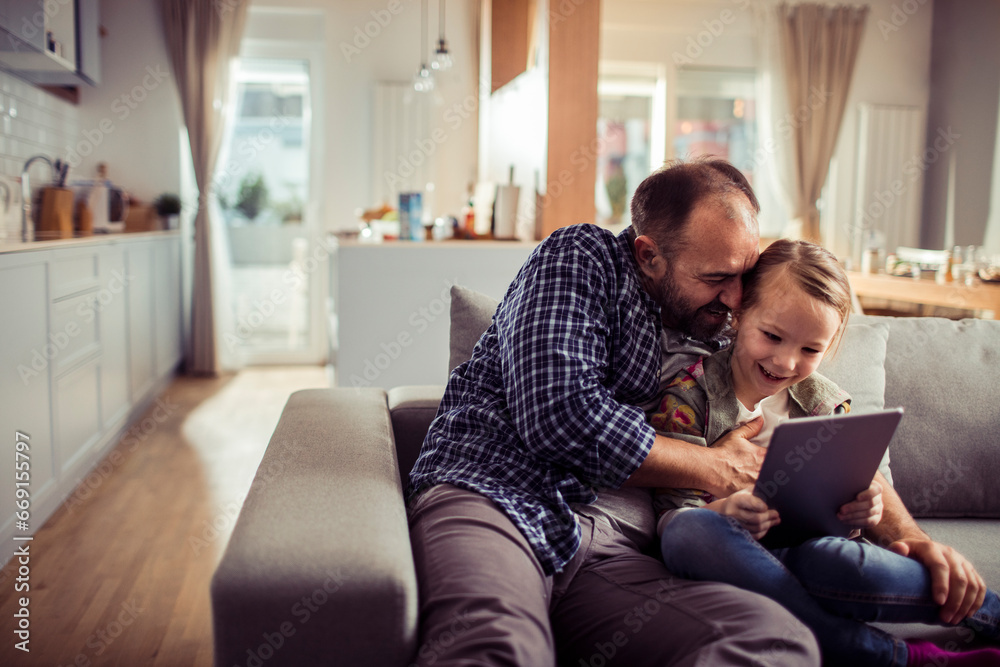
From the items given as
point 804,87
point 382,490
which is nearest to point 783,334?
point 382,490

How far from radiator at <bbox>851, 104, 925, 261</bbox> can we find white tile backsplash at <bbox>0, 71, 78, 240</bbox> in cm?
544

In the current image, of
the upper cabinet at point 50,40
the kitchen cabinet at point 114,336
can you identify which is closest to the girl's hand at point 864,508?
the kitchen cabinet at point 114,336

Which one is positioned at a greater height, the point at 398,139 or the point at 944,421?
the point at 398,139

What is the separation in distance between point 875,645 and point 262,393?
4.05 meters

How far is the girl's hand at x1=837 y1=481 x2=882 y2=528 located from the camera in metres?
1.20

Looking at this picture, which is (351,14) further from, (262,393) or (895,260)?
(895,260)

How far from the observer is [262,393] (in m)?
4.65

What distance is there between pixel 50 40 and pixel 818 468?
12.6 ft

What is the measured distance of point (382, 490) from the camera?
118cm

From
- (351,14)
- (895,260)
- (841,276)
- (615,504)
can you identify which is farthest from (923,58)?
(615,504)

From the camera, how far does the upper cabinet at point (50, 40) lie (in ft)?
9.98

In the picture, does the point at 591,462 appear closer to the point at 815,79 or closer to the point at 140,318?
the point at 140,318

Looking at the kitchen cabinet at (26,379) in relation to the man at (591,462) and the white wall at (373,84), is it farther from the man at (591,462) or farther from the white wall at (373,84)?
the white wall at (373,84)

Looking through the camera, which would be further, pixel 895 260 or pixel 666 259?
pixel 895 260
